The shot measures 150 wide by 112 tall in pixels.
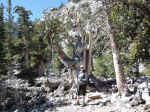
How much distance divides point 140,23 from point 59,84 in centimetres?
839

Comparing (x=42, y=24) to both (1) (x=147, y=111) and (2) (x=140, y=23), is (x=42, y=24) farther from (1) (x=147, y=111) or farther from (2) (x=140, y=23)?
(1) (x=147, y=111)

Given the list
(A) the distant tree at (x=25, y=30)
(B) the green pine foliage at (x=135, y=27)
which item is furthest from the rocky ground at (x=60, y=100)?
(A) the distant tree at (x=25, y=30)

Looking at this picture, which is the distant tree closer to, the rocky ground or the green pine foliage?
the rocky ground

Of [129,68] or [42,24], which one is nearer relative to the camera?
[42,24]

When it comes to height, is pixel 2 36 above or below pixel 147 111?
above

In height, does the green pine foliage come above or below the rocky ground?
above

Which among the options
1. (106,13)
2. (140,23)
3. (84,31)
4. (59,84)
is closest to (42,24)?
(84,31)

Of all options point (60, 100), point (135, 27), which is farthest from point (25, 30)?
point (135, 27)

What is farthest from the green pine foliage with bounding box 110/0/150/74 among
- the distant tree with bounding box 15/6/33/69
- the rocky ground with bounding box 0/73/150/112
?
the distant tree with bounding box 15/6/33/69

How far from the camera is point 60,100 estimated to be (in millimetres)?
10273

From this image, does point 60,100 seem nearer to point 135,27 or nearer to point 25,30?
point 135,27

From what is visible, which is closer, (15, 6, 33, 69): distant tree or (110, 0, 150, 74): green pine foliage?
(110, 0, 150, 74): green pine foliage

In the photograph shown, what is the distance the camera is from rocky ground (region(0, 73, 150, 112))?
6.62 m

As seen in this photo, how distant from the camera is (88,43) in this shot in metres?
12.0
